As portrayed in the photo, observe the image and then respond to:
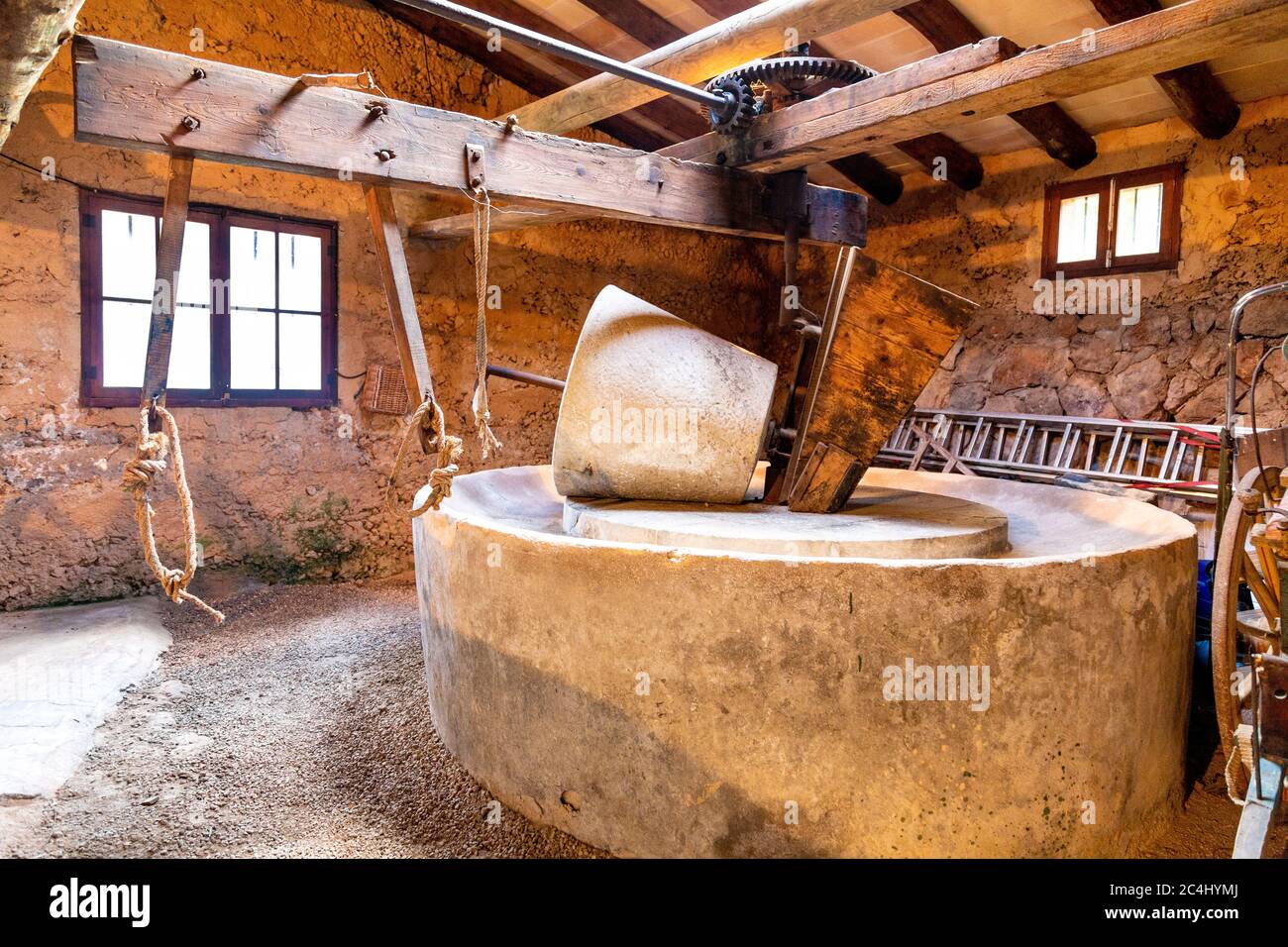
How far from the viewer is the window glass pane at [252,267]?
492 cm

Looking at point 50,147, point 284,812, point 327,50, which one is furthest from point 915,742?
point 327,50

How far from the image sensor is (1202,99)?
15.1 ft

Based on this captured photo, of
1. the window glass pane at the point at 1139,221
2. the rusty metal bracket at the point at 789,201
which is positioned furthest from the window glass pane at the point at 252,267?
the window glass pane at the point at 1139,221

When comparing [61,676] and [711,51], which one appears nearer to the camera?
[61,676]

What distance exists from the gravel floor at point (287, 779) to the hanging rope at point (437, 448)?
2.98 feet

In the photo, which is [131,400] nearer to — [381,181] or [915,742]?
[381,181]

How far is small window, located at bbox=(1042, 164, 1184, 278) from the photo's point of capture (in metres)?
5.07

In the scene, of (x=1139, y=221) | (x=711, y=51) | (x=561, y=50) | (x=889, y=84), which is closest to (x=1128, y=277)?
(x=1139, y=221)

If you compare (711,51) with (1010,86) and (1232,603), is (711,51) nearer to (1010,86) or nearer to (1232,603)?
(1010,86)

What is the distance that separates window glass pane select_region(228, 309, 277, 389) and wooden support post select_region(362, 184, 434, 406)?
8.51ft

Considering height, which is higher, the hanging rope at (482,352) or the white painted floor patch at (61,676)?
the hanging rope at (482,352)

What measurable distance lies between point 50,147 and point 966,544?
484 cm

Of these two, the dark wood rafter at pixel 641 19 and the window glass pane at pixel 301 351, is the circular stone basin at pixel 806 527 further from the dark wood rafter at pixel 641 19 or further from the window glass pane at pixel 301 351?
the dark wood rafter at pixel 641 19

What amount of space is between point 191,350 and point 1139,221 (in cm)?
583
